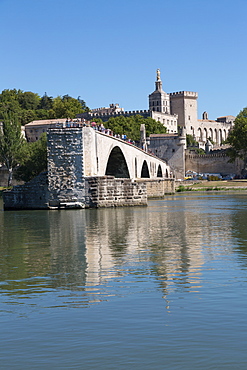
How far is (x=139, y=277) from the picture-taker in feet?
40.2

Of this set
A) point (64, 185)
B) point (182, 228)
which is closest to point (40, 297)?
point (182, 228)

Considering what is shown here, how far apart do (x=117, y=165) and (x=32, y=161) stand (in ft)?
70.8

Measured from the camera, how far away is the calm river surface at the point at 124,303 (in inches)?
289

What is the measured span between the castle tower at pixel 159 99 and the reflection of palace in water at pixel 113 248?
405 ft

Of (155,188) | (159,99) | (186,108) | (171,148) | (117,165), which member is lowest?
(155,188)

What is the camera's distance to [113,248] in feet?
56.4

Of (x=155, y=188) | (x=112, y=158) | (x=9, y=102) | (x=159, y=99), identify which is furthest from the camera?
(x=159, y=99)

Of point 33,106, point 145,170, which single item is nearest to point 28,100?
point 33,106

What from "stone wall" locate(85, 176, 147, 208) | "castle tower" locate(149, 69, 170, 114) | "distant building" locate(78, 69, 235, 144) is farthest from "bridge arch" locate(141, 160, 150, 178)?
"castle tower" locate(149, 69, 170, 114)

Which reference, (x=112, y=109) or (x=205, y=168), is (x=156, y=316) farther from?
(x=112, y=109)

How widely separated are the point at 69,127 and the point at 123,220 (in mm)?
10431

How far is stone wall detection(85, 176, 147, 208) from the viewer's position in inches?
1388

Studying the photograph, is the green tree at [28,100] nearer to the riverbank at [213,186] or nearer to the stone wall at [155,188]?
the riverbank at [213,186]

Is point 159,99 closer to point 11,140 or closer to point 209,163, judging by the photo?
point 209,163
